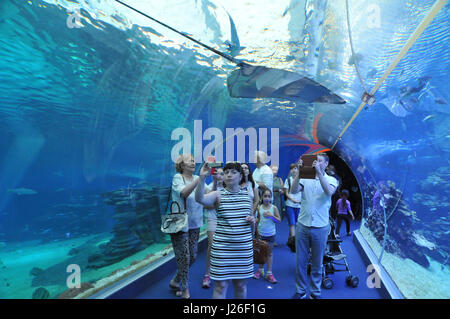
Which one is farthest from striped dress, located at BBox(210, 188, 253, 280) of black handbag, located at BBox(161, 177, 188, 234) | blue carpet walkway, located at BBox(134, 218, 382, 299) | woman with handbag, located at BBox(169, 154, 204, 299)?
blue carpet walkway, located at BBox(134, 218, 382, 299)

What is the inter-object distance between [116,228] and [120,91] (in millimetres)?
3068

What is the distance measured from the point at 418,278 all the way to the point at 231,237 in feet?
9.26

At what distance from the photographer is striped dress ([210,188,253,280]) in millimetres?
2480

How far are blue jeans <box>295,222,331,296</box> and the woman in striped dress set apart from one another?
1269mm

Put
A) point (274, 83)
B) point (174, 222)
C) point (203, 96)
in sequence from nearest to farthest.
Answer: point (174, 222)
point (274, 83)
point (203, 96)

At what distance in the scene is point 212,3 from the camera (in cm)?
432

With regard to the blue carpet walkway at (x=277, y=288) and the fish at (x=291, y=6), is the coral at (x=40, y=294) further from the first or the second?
the fish at (x=291, y=6)

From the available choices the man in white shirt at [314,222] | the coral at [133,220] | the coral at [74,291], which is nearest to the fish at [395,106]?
the man in white shirt at [314,222]

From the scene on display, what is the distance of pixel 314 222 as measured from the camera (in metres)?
3.45

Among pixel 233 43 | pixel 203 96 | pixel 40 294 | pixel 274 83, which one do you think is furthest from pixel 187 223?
pixel 203 96

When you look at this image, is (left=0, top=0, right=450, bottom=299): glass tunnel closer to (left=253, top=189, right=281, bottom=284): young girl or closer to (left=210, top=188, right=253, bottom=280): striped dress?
(left=253, top=189, right=281, bottom=284): young girl

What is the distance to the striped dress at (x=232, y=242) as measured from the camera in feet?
8.14

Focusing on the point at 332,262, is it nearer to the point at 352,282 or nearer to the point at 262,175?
the point at 352,282

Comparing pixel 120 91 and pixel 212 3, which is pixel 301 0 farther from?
pixel 120 91
